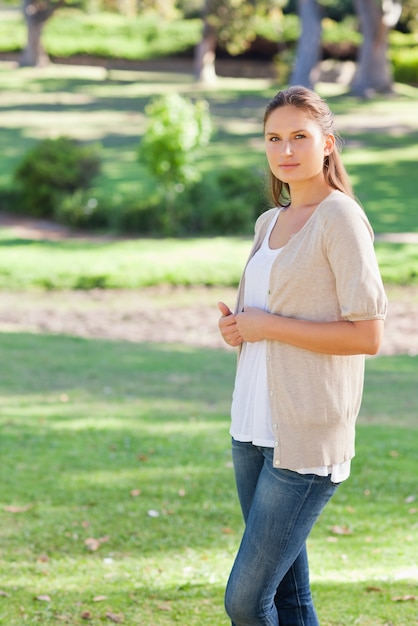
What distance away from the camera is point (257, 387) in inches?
110

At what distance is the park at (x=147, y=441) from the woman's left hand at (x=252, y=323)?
1.37 metres

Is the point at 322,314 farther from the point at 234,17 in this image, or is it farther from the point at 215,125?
the point at 234,17

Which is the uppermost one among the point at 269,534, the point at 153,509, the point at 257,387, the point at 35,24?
the point at 257,387

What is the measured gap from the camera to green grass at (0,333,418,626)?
4.15 m

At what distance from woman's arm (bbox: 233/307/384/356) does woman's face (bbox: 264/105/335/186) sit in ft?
1.38

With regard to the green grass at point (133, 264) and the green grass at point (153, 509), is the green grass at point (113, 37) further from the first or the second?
the green grass at point (153, 509)

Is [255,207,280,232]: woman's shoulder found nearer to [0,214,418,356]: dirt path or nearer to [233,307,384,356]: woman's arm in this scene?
[233,307,384,356]: woman's arm

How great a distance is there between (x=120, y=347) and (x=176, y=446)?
14.7ft

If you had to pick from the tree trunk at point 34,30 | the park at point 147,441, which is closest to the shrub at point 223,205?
the park at point 147,441

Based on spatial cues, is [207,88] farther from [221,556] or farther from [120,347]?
[221,556]

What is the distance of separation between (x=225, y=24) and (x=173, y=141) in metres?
26.3

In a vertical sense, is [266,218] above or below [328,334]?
above

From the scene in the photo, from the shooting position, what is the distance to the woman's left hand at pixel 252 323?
9.09 feet

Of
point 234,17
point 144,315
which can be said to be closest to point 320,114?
point 144,315
